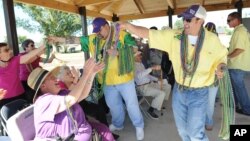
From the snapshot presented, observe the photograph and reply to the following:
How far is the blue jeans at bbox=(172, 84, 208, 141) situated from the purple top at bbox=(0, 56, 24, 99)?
174cm

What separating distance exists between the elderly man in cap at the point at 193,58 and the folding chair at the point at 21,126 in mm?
1023

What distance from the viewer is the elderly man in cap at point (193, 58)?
2059mm

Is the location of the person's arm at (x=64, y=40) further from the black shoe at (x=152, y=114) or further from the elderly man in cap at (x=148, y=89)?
the black shoe at (x=152, y=114)

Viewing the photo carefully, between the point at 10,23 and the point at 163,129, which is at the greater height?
the point at 10,23

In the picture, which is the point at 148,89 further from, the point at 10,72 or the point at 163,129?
the point at 10,72

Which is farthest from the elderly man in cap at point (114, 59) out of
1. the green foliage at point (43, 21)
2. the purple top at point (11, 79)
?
the green foliage at point (43, 21)

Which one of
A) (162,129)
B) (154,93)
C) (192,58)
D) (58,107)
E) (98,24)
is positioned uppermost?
(98,24)

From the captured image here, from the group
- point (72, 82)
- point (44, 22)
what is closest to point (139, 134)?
point (72, 82)

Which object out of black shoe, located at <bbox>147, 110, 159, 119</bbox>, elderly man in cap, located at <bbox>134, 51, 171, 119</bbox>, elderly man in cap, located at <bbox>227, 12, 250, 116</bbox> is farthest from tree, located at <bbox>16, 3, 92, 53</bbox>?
elderly man in cap, located at <bbox>227, 12, 250, 116</bbox>

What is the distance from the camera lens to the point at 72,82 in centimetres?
265

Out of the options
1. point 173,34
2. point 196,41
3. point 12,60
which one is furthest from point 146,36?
point 12,60

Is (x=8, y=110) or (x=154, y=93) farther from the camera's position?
(x=154, y=93)

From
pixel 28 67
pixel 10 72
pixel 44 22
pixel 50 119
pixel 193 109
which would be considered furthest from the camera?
pixel 44 22

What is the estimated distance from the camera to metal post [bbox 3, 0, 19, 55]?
352cm
